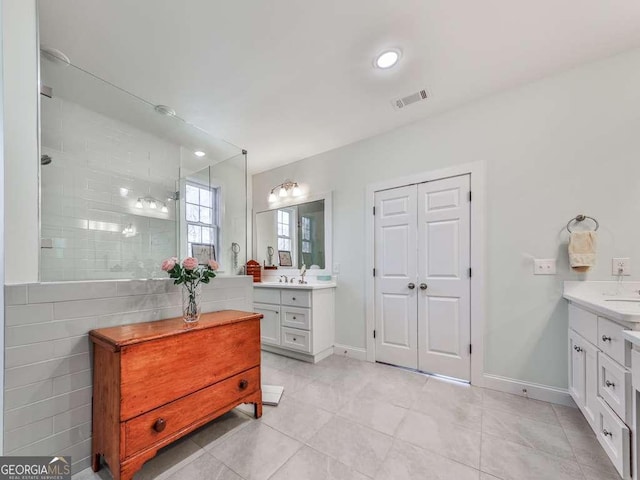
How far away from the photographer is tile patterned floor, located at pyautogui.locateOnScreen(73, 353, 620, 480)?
133cm

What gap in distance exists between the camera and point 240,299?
2.21m

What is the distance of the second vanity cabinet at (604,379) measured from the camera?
1137 millimetres

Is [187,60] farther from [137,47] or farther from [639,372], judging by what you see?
[639,372]

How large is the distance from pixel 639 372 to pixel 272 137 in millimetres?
3147

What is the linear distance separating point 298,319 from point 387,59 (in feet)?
8.14

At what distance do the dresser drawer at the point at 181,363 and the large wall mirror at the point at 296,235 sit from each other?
1.62 metres

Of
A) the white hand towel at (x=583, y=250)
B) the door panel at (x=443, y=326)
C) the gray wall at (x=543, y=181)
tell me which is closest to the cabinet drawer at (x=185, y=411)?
the door panel at (x=443, y=326)

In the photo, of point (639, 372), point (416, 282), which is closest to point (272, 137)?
point (416, 282)

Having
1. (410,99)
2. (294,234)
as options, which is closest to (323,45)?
(410,99)

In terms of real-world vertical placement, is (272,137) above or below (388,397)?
above

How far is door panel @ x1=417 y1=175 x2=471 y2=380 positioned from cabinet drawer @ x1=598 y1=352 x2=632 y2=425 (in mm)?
940

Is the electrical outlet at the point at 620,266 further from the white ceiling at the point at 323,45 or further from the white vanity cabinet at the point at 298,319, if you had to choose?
the white vanity cabinet at the point at 298,319

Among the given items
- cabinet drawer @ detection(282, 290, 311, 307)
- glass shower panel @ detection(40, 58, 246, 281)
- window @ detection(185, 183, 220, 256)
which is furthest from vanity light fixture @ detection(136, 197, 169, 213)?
cabinet drawer @ detection(282, 290, 311, 307)

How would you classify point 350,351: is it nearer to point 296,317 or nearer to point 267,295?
point 296,317
